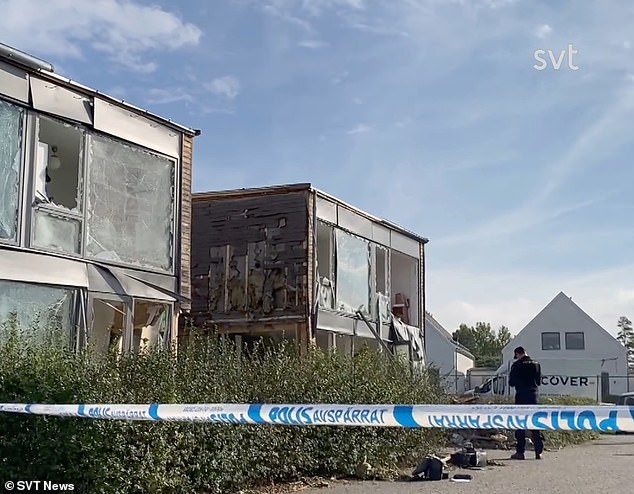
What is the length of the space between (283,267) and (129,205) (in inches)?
245

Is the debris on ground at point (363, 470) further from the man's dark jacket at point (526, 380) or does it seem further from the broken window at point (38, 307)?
the broken window at point (38, 307)

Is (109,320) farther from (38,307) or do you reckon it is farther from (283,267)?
(283,267)

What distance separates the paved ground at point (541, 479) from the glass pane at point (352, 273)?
21.1 feet

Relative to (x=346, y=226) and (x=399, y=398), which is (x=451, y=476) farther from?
(x=346, y=226)

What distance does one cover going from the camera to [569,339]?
52375 millimetres

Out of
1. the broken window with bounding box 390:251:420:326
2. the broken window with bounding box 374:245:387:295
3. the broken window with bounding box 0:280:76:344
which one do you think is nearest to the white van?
the broken window with bounding box 390:251:420:326

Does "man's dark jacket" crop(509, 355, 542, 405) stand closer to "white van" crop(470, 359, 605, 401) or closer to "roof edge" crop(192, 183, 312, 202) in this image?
"roof edge" crop(192, 183, 312, 202)

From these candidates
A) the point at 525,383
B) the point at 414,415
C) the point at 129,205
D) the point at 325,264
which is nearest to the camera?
the point at 414,415

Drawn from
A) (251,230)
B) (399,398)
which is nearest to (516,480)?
(399,398)

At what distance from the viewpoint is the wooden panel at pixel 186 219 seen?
14820mm

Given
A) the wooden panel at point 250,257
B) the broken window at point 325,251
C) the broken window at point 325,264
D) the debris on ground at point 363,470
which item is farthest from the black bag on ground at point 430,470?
the broken window at point 325,251

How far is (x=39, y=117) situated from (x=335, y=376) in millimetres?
5763

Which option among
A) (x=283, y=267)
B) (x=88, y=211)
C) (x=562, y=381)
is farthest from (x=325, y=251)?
(x=562, y=381)

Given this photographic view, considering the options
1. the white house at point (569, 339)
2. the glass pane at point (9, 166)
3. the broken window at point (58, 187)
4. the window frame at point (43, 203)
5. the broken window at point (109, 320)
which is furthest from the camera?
the white house at point (569, 339)
